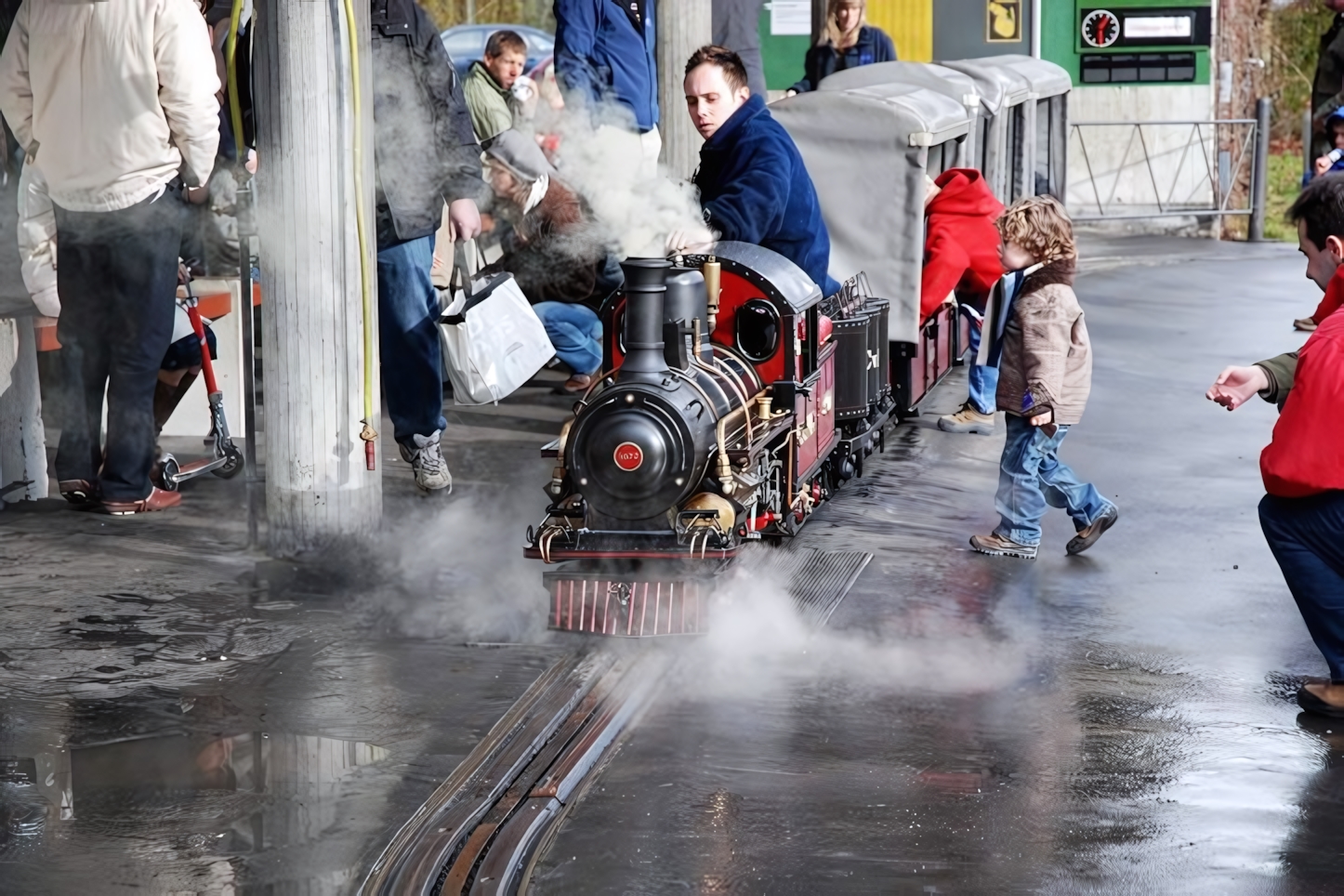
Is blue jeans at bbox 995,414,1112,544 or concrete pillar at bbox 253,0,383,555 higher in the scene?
concrete pillar at bbox 253,0,383,555

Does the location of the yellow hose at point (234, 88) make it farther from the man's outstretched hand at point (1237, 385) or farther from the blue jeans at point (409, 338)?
the man's outstretched hand at point (1237, 385)

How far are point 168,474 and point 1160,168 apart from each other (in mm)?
12859

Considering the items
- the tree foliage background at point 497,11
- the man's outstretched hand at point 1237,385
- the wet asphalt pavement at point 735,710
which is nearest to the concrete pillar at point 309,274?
the wet asphalt pavement at point 735,710

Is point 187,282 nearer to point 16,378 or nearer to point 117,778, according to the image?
point 16,378

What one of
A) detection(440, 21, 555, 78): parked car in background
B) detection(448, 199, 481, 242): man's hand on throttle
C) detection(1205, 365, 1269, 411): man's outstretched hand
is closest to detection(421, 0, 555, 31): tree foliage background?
detection(440, 21, 555, 78): parked car in background

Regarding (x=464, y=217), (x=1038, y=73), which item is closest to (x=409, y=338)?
(x=464, y=217)

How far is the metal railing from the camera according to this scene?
59.1ft

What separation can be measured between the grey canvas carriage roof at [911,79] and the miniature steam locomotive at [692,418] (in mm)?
3846

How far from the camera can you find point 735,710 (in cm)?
521

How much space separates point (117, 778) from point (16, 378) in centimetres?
337

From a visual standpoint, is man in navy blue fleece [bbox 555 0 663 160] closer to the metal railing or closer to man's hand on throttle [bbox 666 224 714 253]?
man's hand on throttle [bbox 666 224 714 253]

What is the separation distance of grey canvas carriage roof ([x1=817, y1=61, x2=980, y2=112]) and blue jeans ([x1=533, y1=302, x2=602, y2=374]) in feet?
6.10

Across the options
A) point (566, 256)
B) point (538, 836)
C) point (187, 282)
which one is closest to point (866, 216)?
point (566, 256)

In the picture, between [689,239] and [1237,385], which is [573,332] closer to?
[689,239]
